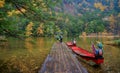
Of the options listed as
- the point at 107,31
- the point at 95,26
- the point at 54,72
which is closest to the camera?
the point at 54,72

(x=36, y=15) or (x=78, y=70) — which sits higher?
(x=36, y=15)

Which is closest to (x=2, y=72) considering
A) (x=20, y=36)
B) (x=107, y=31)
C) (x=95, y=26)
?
(x=20, y=36)

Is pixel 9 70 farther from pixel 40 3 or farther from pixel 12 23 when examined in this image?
pixel 40 3

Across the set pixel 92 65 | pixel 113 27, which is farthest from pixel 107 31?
pixel 92 65

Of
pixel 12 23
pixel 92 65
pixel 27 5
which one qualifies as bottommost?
pixel 92 65

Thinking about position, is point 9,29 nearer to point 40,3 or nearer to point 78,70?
point 40,3

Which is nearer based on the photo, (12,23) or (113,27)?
(12,23)

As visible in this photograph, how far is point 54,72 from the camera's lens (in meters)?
14.6

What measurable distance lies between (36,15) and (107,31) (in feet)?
535

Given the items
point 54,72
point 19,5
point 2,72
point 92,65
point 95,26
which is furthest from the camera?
point 95,26

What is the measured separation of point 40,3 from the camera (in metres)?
16.3

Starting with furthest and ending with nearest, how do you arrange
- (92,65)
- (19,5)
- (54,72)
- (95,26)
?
1. (95,26)
2. (92,65)
3. (19,5)
4. (54,72)

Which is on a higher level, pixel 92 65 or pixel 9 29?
pixel 9 29

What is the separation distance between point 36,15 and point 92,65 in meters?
9.49
